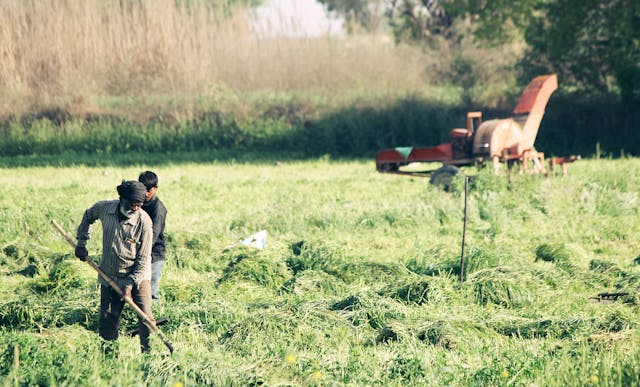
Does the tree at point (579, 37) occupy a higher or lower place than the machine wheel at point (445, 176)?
higher

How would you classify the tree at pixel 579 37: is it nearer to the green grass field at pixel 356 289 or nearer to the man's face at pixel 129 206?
the green grass field at pixel 356 289

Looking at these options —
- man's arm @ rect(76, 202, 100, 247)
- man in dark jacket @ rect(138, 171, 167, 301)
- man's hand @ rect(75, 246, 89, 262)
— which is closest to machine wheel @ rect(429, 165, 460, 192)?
man in dark jacket @ rect(138, 171, 167, 301)

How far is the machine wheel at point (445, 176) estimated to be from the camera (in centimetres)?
1394

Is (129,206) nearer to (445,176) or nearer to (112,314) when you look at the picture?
(112,314)

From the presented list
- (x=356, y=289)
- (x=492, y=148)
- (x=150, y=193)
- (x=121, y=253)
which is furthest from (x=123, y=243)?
(x=492, y=148)

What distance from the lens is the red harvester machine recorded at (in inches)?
551

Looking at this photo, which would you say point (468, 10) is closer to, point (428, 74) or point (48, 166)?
point (428, 74)

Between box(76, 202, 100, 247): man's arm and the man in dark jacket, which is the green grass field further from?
box(76, 202, 100, 247): man's arm

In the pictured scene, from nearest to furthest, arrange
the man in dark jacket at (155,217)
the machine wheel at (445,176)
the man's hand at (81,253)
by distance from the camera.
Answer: the man's hand at (81,253) < the man in dark jacket at (155,217) < the machine wheel at (445,176)

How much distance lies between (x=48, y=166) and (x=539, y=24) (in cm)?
1425

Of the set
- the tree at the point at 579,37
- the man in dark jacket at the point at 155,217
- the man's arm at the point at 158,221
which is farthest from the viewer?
the tree at the point at 579,37

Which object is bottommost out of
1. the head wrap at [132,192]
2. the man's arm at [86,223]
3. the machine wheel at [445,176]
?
the machine wheel at [445,176]

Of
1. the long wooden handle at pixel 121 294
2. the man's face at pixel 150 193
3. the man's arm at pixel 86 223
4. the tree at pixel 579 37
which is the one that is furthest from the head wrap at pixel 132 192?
the tree at pixel 579 37

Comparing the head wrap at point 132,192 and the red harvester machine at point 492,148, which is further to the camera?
the red harvester machine at point 492,148
